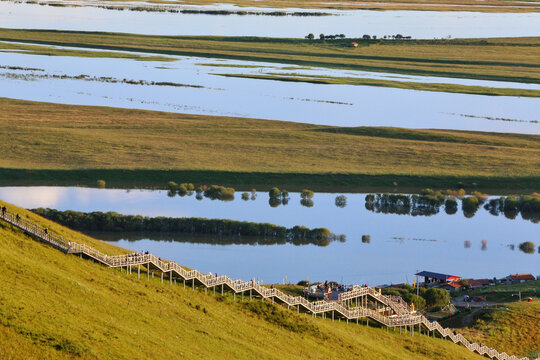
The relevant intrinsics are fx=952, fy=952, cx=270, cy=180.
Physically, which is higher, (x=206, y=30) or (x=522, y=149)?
(x=206, y=30)

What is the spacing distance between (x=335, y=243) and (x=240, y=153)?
2441 centimetres

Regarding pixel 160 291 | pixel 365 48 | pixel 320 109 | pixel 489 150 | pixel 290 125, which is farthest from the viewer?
pixel 365 48

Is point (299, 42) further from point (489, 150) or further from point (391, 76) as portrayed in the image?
point (489, 150)

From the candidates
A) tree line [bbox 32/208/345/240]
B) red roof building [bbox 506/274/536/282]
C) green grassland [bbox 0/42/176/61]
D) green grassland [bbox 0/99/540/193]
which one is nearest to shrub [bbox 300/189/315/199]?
green grassland [bbox 0/99/540/193]

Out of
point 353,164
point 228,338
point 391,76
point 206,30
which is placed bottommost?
point 228,338

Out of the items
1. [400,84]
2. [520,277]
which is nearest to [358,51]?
[400,84]

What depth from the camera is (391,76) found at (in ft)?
424

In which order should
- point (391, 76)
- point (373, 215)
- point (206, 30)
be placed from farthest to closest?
point (206, 30), point (391, 76), point (373, 215)

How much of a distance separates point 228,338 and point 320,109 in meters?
74.7

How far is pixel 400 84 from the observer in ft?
391

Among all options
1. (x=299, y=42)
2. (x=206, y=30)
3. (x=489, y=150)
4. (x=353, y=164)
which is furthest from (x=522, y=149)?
(x=206, y=30)

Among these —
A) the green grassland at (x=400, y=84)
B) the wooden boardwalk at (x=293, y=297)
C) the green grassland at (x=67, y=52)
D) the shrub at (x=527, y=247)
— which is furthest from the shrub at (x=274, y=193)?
the green grassland at (x=67, y=52)

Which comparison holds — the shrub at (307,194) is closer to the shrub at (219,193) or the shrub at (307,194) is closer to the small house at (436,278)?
the shrub at (219,193)

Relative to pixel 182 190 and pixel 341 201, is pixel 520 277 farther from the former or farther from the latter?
pixel 182 190
